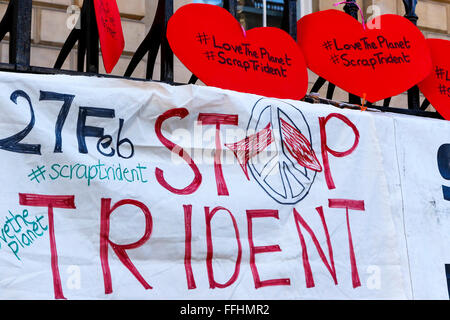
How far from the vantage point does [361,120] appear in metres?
3.86

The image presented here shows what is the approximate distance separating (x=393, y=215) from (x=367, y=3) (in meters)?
4.57

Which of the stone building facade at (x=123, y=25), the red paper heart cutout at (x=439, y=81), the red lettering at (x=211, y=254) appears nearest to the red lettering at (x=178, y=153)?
the red lettering at (x=211, y=254)

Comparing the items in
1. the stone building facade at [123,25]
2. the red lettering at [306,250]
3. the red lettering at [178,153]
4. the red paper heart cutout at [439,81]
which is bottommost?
the red lettering at [306,250]

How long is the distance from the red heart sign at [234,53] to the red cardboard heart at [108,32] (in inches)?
11.6

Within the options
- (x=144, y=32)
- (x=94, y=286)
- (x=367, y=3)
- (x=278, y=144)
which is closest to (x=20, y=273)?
(x=94, y=286)

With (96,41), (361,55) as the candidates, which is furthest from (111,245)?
(361,55)

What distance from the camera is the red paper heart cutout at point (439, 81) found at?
473cm

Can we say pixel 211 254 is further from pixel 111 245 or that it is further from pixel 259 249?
pixel 111 245

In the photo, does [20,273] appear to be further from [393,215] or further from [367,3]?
[367,3]

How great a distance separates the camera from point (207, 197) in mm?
3354

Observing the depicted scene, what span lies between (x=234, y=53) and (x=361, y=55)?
92cm

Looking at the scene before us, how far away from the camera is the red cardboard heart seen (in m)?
3.76

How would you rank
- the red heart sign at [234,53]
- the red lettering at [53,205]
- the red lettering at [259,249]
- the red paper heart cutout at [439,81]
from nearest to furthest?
the red lettering at [53,205], the red lettering at [259,249], the red heart sign at [234,53], the red paper heart cutout at [439,81]

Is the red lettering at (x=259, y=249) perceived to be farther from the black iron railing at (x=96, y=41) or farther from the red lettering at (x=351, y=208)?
the black iron railing at (x=96, y=41)
